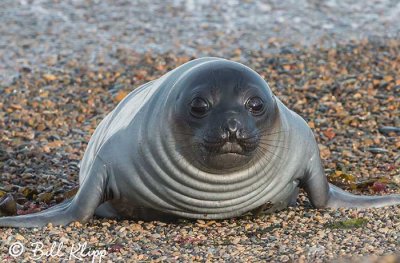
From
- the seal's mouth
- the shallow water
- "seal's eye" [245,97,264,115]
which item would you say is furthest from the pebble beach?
"seal's eye" [245,97,264,115]

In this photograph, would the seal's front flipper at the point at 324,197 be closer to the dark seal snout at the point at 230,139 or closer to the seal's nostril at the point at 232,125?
the dark seal snout at the point at 230,139

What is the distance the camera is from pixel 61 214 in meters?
6.37

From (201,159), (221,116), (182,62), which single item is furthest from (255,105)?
(182,62)

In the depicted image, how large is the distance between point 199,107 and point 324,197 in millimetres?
1208

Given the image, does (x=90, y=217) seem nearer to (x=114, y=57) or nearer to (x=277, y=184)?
(x=277, y=184)

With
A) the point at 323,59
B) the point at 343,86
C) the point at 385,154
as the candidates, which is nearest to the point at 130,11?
the point at 323,59

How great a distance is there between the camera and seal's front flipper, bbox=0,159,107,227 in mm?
6273

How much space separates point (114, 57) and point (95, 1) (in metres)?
4.70

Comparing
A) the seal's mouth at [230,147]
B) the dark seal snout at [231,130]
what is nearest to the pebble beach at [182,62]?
the seal's mouth at [230,147]

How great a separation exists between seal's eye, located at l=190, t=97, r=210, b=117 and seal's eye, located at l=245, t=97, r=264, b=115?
249 millimetres

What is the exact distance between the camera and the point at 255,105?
6.02 metres

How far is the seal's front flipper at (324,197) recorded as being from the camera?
659 cm

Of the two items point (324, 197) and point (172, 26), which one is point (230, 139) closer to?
point (324, 197)

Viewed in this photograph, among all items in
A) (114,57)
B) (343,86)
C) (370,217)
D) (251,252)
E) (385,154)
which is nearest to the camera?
(251,252)
